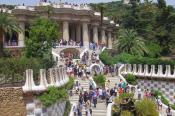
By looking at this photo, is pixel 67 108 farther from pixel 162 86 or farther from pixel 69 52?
pixel 69 52

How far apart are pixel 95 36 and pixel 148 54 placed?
10.4 meters

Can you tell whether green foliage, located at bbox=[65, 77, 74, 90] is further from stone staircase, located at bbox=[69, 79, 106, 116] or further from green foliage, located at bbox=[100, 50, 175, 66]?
green foliage, located at bbox=[100, 50, 175, 66]

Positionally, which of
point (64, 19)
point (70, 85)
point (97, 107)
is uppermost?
point (64, 19)

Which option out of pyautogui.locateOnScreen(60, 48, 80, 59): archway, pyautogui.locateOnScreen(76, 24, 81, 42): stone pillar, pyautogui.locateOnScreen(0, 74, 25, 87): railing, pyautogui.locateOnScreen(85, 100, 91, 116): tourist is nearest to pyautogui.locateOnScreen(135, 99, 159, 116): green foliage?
pyautogui.locateOnScreen(85, 100, 91, 116): tourist

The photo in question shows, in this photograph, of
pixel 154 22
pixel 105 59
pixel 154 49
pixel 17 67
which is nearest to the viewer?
pixel 17 67

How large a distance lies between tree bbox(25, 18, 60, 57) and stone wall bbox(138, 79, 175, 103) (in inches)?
432

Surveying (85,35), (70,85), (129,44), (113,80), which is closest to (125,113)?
(70,85)

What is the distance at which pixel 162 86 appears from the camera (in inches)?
2351

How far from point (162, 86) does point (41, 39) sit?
14.0 metres

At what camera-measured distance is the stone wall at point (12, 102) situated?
3722cm

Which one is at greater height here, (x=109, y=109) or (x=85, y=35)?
(x=85, y=35)

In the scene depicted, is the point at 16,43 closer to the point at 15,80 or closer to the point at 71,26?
the point at 71,26

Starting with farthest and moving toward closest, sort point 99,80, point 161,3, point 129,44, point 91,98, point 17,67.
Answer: point 161,3
point 129,44
point 99,80
point 91,98
point 17,67

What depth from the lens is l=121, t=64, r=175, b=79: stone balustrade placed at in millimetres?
60000
